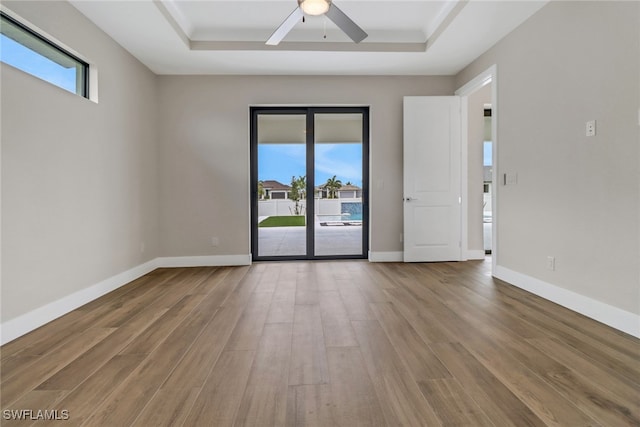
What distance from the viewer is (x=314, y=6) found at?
7.77 ft

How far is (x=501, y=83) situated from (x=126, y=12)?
3.90 meters

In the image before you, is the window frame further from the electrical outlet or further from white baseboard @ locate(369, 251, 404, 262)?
the electrical outlet

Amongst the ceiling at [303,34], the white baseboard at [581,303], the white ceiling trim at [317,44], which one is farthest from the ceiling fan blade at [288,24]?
the white baseboard at [581,303]

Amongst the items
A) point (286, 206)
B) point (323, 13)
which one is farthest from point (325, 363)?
point (286, 206)

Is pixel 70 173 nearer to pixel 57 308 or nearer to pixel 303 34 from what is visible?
pixel 57 308

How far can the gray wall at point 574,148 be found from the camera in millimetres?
2209

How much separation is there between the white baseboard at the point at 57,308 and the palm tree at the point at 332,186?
2.76 meters

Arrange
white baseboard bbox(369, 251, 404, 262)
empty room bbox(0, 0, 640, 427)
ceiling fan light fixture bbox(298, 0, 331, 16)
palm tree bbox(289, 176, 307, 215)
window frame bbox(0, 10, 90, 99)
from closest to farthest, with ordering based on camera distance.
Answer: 1. empty room bbox(0, 0, 640, 427)
2. window frame bbox(0, 10, 90, 99)
3. ceiling fan light fixture bbox(298, 0, 331, 16)
4. white baseboard bbox(369, 251, 404, 262)
5. palm tree bbox(289, 176, 307, 215)

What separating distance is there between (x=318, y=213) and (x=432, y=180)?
1.72 metres

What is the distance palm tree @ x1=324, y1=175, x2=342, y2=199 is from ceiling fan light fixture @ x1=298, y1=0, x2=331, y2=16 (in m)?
2.57

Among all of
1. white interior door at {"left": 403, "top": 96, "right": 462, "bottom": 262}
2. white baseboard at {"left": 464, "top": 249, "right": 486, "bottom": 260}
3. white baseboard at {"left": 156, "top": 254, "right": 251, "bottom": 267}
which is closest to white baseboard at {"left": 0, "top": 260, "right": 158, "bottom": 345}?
white baseboard at {"left": 156, "top": 254, "right": 251, "bottom": 267}

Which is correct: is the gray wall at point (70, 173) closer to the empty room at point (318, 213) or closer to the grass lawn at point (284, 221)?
the empty room at point (318, 213)

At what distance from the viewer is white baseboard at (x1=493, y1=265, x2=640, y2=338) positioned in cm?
217

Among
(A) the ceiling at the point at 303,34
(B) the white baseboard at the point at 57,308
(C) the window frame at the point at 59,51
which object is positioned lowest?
(B) the white baseboard at the point at 57,308
